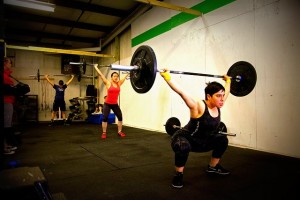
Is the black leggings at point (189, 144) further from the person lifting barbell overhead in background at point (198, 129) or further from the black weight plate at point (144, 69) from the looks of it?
the black weight plate at point (144, 69)

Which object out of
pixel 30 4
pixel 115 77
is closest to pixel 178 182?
pixel 115 77

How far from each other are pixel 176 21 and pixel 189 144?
3.47 m

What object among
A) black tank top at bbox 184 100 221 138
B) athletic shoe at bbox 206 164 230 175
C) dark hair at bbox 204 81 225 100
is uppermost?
dark hair at bbox 204 81 225 100

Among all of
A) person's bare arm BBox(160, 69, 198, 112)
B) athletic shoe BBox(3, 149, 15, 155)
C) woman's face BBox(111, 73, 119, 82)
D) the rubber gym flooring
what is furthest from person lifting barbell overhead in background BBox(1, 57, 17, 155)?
person's bare arm BBox(160, 69, 198, 112)

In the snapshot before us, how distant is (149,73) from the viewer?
85.3 inches

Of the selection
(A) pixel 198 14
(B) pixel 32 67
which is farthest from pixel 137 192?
(B) pixel 32 67

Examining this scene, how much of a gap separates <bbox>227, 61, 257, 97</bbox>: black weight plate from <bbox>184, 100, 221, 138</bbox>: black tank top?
1099mm

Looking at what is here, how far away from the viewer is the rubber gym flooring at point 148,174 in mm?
1625

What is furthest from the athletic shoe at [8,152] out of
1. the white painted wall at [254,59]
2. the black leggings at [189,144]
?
the white painted wall at [254,59]

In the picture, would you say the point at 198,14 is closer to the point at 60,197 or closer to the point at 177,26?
the point at 177,26

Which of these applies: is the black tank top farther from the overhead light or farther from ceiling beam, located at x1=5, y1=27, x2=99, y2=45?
ceiling beam, located at x1=5, y1=27, x2=99, y2=45

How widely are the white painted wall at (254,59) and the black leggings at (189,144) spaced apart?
1.28m

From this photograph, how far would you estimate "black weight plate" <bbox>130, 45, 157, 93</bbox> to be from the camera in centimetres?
208

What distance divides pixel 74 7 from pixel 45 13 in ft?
4.10
